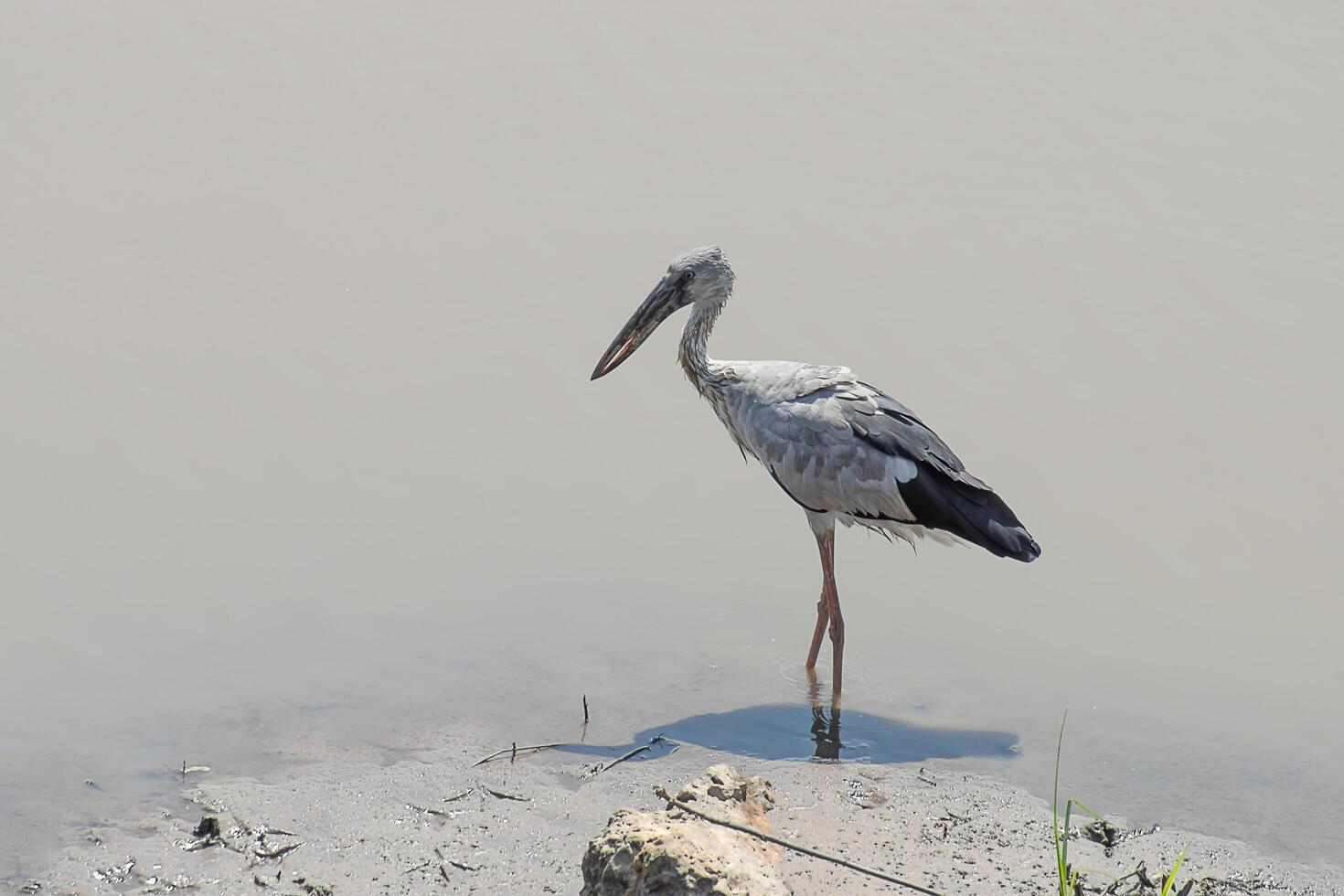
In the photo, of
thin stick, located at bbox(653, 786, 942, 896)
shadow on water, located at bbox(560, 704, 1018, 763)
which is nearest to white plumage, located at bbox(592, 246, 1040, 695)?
shadow on water, located at bbox(560, 704, 1018, 763)

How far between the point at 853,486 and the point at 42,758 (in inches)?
148

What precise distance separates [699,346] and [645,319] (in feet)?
1.14

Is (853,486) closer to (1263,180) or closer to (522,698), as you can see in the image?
(522,698)

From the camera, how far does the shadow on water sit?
6.64 meters

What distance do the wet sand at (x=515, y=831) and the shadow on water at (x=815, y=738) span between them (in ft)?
0.45

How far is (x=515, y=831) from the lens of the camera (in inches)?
221

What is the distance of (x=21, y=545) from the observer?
785 cm

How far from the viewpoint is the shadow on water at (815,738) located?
261 inches

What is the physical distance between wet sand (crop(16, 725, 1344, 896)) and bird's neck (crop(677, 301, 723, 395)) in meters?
2.22

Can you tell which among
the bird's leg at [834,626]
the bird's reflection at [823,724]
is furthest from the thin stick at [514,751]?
the bird's leg at [834,626]

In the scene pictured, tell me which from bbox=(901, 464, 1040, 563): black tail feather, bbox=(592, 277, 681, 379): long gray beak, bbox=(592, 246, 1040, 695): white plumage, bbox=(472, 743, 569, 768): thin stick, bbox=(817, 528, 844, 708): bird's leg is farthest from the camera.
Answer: bbox=(592, 277, 681, 379): long gray beak

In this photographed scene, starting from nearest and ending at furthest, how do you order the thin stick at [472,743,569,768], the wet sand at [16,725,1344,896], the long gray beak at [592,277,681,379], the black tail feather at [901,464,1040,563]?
Result: the wet sand at [16,725,1344,896]
the thin stick at [472,743,569,768]
the black tail feather at [901,464,1040,563]
the long gray beak at [592,277,681,379]

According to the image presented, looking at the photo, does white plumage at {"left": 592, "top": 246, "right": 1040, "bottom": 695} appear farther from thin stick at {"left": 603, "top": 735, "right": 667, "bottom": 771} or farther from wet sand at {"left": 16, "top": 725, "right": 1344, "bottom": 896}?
wet sand at {"left": 16, "top": 725, "right": 1344, "bottom": 896}

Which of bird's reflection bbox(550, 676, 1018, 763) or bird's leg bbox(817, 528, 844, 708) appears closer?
bird's reflection bbox(550, 676, 1018, 763)
